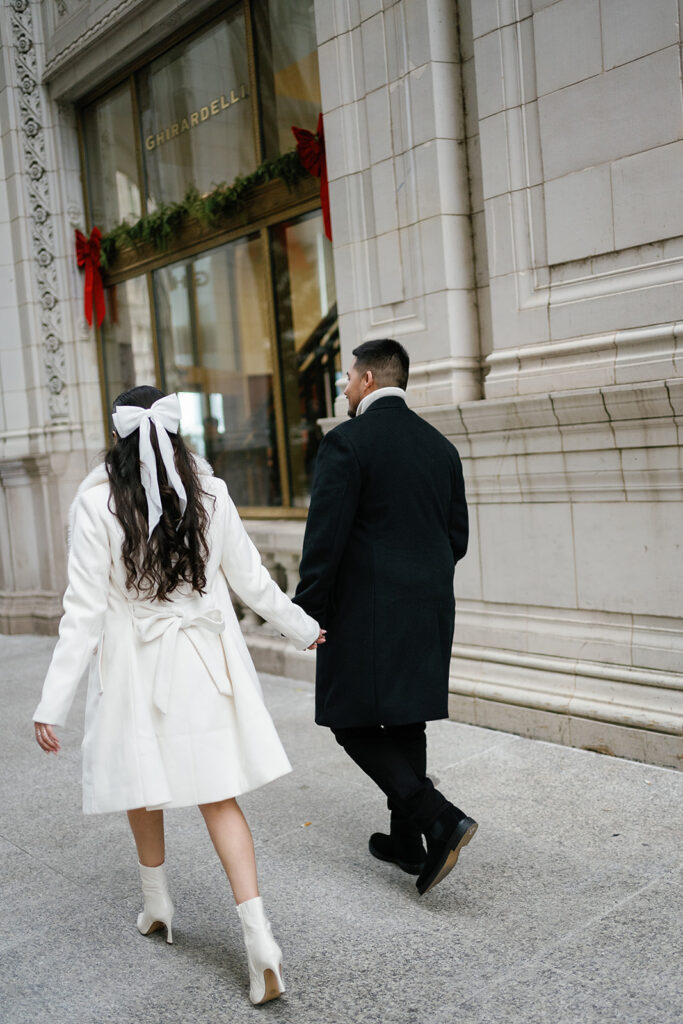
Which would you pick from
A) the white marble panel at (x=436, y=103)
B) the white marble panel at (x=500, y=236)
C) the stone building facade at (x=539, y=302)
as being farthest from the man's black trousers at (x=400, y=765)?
the white marble panel at (x=436, y=103)

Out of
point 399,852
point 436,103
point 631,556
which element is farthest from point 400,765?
point 436,103

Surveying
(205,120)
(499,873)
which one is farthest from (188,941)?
(205,120)

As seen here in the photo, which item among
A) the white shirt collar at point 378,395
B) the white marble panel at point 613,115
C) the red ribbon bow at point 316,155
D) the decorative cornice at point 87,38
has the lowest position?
the white shirt collar at point 378,395

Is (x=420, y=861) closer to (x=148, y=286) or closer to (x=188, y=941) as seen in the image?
(x=188, y=941)

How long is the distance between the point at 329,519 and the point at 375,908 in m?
1.45

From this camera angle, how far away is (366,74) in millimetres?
6121

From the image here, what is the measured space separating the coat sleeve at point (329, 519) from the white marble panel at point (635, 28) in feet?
8.96

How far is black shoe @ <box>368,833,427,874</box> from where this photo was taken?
3752mm

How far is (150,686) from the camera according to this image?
3.03 metres

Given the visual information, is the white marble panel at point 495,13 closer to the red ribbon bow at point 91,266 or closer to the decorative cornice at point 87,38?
the decorative cornice at point 87,38

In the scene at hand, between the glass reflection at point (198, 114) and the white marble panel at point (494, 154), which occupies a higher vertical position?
the glass reflection at point (198, 114)

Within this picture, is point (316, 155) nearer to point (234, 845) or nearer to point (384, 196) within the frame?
point (384, 196)

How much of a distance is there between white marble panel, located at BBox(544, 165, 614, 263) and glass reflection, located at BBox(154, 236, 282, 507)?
3.80 meters

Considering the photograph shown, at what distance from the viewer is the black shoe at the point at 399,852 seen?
375 centimetres
